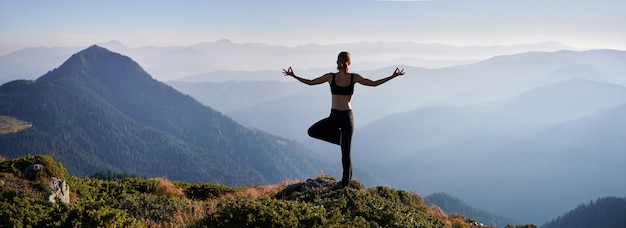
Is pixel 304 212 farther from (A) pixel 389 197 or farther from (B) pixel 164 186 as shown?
(B) pixel 164 186

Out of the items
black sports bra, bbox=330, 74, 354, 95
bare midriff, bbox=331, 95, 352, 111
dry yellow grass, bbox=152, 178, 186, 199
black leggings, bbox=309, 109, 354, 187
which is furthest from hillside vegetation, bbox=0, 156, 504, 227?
dry yellow grass, bbox=152, 178, 186, 199

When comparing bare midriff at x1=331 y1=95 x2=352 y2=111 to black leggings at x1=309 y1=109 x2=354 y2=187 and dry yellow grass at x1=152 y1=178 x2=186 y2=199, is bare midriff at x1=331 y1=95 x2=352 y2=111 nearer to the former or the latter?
black leggings at x1=309 y1=109 x2=354 y2=187

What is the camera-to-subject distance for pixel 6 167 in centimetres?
1466

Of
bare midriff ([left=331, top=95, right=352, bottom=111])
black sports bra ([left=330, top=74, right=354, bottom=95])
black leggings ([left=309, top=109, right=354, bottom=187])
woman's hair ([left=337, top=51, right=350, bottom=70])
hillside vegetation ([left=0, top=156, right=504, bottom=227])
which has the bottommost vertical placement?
hillside vegetation ([left=0, top=156, right=504, bottom=227])

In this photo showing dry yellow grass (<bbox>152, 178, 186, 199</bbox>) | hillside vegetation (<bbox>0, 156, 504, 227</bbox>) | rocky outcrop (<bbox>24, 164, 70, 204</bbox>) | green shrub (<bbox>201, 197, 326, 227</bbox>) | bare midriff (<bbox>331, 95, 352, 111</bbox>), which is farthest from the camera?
dry yellow grass (<bbox>152, 178, 186, 199</bbox>)

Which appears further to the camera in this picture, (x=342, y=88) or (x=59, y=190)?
(x=59, y=190)

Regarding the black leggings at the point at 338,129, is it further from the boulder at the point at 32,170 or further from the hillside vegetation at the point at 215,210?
the boulder at the point at 32,170

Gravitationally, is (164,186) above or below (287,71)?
below

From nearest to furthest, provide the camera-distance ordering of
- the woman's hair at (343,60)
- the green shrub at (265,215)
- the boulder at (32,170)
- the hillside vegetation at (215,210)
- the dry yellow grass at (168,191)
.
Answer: the green shrub at (265,215) < the hillside vegetation at (215,210) < the woman's hair at (343,60) < the boulder at (32,170) < the dry yellow grass at (168,191)

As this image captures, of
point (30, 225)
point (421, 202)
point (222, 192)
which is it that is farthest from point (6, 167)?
point (421, 202)

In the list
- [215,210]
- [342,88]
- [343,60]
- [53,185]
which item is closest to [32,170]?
[53,185]

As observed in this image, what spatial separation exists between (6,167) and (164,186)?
→ 17.0 feet

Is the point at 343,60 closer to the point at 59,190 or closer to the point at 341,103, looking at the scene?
the point at 341,103

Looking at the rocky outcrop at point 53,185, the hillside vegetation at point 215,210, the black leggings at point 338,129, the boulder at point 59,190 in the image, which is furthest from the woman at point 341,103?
the boulder at point 59,190
